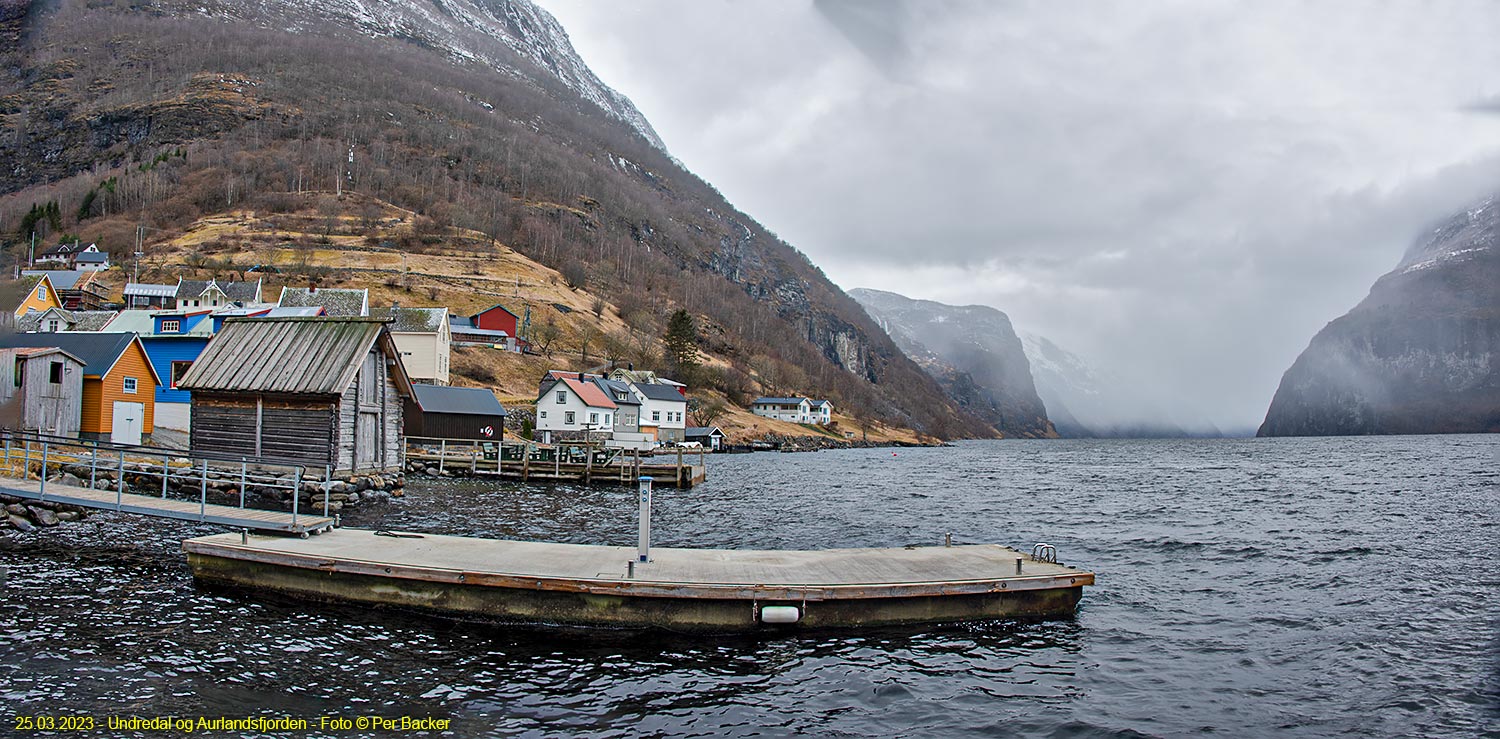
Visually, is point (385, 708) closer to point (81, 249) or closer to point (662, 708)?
point (662, 708)

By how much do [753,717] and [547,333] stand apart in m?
119

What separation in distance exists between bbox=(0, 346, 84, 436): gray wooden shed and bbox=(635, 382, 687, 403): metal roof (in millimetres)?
62234

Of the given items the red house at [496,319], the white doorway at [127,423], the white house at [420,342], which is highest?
the red house at [496,319]

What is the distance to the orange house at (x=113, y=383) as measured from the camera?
45906 millimetres

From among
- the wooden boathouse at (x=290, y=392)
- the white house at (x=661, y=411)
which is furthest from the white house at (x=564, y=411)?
the wooden boathouse at (x=290, y=392)

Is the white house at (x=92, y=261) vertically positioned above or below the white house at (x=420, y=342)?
above

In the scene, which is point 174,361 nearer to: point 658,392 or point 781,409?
point 658,392

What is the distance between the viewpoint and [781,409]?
156000 mm

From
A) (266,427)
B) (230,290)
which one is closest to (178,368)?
(266,427)

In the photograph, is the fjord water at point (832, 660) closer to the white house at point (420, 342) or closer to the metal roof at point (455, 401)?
the metal roof at point (455, 401)

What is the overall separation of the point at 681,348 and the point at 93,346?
320ft

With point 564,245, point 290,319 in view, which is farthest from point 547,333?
point 290,319

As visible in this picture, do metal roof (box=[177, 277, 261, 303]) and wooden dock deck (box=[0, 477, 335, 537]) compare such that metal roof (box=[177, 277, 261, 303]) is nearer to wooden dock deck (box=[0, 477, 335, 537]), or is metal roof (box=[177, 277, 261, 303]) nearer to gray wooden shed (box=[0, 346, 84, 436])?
gray wooden shed (box=[0, 346, 84, 436])

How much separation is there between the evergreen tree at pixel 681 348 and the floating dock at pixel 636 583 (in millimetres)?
117884
